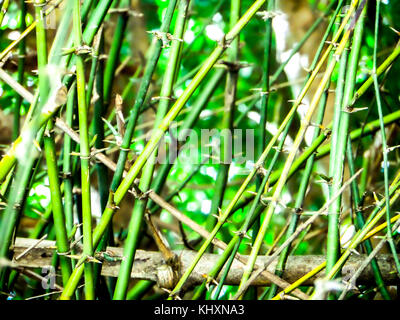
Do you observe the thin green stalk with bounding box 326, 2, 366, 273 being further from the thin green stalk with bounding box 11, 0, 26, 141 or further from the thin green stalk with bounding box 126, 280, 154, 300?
the thin green stalk with bounding box 11, 0, 26, 141

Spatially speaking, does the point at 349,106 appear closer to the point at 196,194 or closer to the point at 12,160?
the point at 12,160

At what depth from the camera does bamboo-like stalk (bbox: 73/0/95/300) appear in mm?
483

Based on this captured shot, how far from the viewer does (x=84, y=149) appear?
50 cm

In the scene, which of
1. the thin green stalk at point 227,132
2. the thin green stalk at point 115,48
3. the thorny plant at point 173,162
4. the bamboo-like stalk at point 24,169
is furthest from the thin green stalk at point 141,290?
the thin green stalk at point 115,48

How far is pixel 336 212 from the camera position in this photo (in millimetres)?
518

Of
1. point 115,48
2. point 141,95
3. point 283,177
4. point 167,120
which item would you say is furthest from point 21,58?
point 283,177

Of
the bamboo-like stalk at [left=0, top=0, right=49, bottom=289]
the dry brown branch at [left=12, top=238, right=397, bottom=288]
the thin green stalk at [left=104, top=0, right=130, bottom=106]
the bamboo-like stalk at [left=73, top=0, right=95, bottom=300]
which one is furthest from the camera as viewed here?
the thin green stalk at [left=104, top=0, right=130, bottom=106]

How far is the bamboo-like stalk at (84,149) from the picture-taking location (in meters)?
0.48

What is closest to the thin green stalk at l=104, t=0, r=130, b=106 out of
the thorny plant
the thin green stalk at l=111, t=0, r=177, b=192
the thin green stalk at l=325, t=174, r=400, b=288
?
the thorny plant

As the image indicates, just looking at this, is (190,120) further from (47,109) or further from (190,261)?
(47,109)

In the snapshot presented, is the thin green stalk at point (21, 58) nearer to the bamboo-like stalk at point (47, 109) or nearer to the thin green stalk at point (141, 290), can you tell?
the bamboo-like stalk at point (47, 109)
